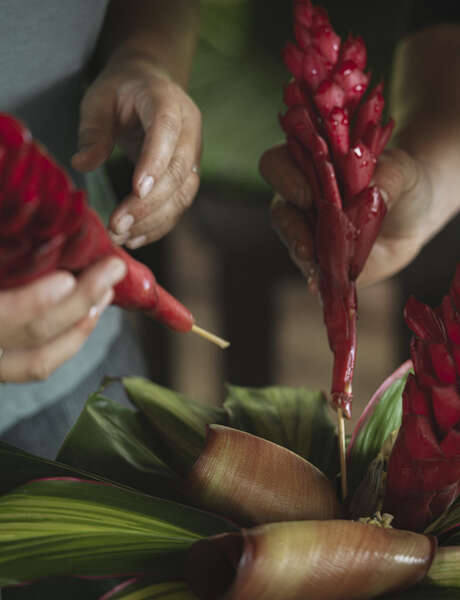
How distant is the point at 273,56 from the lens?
101 centimetres

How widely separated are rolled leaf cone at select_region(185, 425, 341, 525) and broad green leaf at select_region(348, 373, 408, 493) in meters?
0.07

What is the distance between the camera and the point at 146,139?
44 centimetres

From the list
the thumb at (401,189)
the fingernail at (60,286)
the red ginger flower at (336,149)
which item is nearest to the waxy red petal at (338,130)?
the red ginger flower at (336,149)

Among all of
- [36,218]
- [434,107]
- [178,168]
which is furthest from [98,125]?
[434,107]

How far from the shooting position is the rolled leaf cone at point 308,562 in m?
0.25

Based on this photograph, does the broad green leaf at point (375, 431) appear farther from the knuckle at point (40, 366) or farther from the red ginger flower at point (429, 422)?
the knuckle at point (40, 366)

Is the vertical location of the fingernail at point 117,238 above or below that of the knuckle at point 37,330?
below

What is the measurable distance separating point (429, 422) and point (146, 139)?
275mm

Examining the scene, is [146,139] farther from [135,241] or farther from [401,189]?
[401,189]

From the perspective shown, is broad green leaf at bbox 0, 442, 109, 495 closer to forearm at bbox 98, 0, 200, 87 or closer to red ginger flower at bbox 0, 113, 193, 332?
red ginger flower at bbox 0, 113, 193, 332

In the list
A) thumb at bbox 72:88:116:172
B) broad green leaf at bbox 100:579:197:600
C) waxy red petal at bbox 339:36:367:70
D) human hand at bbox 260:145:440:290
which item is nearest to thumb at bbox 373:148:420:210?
human hand at bbox 260:145:440:290

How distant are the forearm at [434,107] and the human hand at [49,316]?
465 mm

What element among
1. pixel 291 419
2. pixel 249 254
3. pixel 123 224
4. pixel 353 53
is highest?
pixel 353 53

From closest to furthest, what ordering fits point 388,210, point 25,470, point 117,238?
point 25,470
point 117,238
point 388,210
